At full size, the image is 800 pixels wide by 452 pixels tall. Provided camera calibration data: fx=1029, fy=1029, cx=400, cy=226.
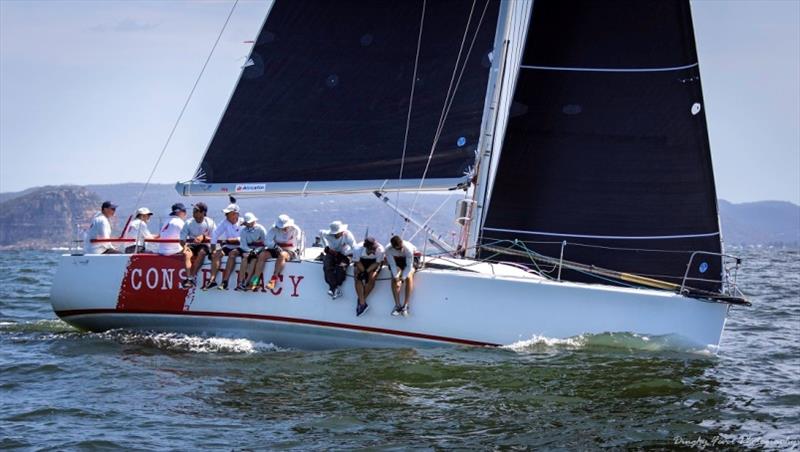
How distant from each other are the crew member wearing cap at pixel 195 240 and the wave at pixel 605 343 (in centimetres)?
393

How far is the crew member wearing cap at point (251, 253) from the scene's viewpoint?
12.3 m

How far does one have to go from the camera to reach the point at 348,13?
44.0 feet

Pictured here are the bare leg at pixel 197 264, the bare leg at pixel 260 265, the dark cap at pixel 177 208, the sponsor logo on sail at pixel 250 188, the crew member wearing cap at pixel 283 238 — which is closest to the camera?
the bare leg at pixel 260 265

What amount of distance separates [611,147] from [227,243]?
191 inches

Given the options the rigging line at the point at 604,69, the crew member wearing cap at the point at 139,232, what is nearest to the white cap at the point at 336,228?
the crew member wearing cap at the point at 139,232

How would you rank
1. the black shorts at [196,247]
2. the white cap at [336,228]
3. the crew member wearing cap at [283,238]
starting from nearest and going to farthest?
the white cap at [336,228] < the crew member wearing cap at [283,238] < the black shorts at [196,247]

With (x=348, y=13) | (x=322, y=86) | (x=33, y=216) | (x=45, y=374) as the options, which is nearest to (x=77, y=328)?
(x=45, y=374)

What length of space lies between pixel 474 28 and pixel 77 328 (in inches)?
259

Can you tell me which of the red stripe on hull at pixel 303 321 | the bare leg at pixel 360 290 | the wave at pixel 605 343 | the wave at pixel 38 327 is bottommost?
the wave at pixel 38 327

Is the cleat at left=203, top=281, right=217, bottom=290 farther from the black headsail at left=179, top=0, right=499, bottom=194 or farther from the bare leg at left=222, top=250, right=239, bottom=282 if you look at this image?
the black headsail at left=179, top=0, right=499, bottom=194

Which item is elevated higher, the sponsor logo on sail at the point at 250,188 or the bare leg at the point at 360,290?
the sponsor logo on sail at the point at 250,188

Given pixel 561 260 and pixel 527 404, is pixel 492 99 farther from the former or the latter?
pixel 527 404

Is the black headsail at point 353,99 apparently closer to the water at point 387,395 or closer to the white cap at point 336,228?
the white cap at point 336,228

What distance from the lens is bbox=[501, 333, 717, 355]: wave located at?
38.1 feet
